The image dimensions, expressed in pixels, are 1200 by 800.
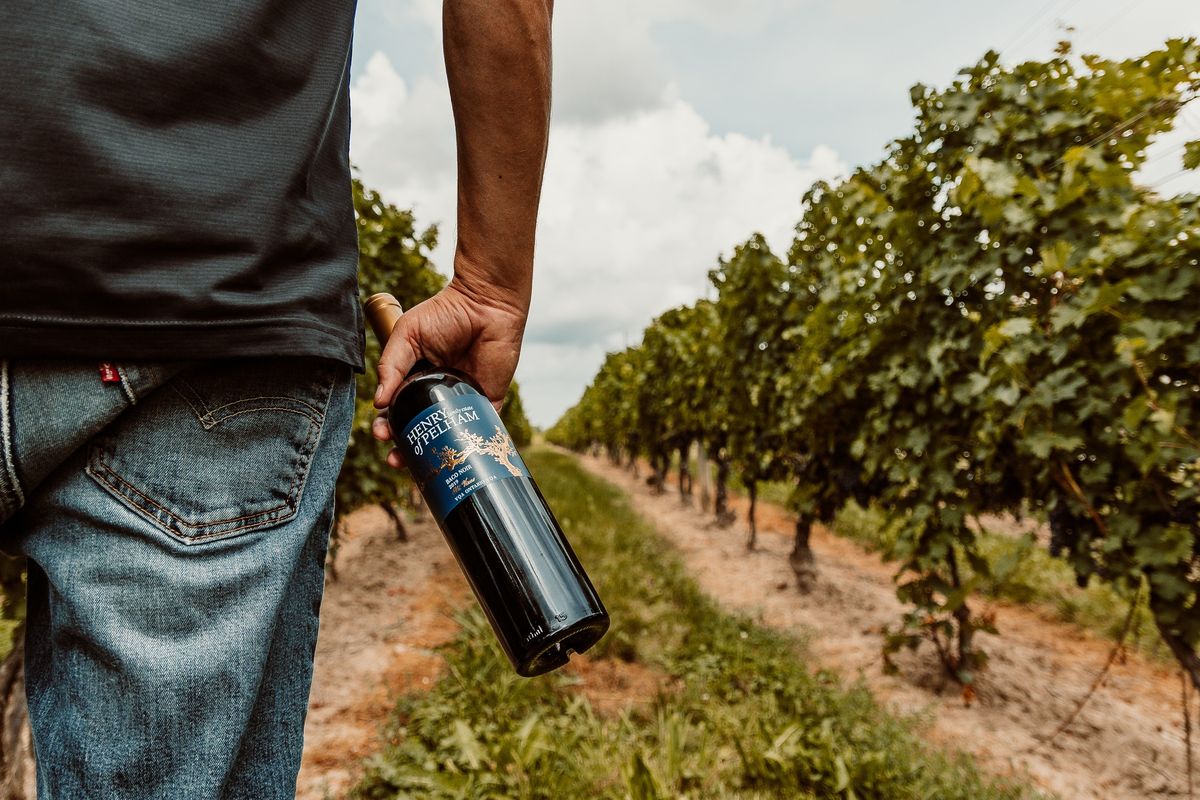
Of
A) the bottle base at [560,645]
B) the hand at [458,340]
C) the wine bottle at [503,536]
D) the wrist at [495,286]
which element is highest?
the wrist at [495,286]

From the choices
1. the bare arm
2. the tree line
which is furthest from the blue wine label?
the tree line

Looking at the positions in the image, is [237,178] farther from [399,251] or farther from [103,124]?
[399,251]

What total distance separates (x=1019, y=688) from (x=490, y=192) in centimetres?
533

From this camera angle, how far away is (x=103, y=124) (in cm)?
72

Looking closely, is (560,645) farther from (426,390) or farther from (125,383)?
(125,383)

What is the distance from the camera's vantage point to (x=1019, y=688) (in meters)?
4.59

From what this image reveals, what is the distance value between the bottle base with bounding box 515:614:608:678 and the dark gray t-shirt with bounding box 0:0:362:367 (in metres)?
0.55

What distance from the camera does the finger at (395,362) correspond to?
117cm

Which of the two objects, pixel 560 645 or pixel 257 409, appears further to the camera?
pixel 560 645

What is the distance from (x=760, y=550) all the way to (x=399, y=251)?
22.3 ft

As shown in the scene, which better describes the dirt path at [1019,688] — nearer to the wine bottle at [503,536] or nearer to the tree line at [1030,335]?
the tree line at [1030,335]

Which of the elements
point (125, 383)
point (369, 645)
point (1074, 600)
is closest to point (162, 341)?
point (125, 383)

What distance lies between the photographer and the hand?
Result: 1.19 metres

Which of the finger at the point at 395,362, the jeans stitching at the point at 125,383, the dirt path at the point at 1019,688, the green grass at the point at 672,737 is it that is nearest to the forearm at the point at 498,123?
the finger at the point at 395,362
